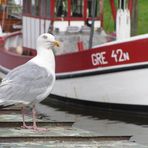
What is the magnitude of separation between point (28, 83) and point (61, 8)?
8043 millimetres

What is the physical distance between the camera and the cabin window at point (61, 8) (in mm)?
15610

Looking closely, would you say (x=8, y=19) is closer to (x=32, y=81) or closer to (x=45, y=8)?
(x=45, y=8)

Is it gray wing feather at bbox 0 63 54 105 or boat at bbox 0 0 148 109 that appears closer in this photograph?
gray wing feather at bbox 0 63 54 105

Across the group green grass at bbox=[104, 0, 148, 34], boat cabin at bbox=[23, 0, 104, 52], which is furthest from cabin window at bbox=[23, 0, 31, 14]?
green grass at bbox=[104, 0, 148, 34]

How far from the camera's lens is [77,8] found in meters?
16.0

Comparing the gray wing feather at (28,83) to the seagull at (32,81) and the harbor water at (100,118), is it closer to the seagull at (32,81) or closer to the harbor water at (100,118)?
the seagull at (32,81)

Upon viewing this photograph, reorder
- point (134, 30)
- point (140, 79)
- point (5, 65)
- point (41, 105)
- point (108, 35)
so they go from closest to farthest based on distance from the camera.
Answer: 1. point (140, 79)
2. point (41, 105)
3. point (108, 35)
4. point (5, 65)
5. point (134, 30)

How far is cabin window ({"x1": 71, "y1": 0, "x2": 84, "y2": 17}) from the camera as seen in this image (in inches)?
624

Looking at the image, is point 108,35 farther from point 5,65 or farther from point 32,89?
point 32,89

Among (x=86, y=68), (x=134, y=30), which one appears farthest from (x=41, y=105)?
(x=134, y=30)

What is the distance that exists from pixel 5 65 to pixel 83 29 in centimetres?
377

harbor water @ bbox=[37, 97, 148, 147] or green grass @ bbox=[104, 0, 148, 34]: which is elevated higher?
green grass @ bbox=[104, 0, 148, 34]

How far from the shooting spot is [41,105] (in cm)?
1520

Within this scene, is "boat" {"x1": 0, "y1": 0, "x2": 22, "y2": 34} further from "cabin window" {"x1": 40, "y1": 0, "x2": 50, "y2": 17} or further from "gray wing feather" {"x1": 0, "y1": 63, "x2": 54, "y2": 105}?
"gray wing feather" {"x1": 0, "y1": 63, "x2": 54, "y2": 105}
